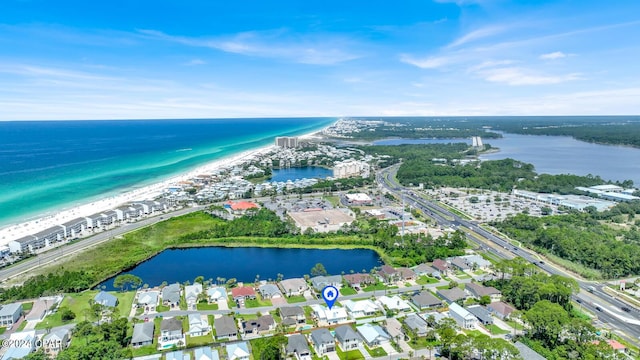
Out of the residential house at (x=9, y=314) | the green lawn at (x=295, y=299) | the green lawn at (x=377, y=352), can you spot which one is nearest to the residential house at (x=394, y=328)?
the green lawn at (x=377, y=352)

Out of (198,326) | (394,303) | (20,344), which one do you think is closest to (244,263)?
(198,326)

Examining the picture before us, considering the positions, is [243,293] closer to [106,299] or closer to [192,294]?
[192,294]

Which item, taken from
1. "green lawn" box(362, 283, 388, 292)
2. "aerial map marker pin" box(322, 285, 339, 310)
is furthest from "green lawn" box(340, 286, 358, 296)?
"aerial map marker pin" box(322, 285, 339, 310)

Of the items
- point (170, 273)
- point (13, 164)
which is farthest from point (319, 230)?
point (13, 164)

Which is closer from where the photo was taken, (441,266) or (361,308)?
(361,308)

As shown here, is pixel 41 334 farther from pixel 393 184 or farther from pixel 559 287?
pixel 393 184

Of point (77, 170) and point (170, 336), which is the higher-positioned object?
point (77, 170)
